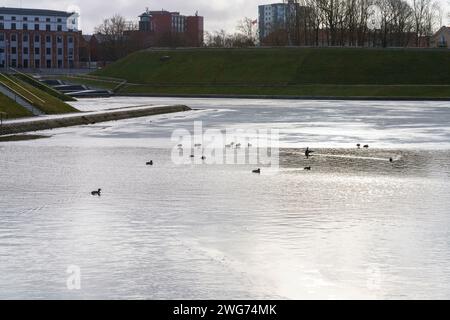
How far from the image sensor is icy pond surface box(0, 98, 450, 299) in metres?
14.8

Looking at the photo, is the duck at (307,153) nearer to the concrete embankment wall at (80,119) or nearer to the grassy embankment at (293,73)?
the concrete embankment wall at (80,119)

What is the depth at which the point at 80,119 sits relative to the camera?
5853 centimetres

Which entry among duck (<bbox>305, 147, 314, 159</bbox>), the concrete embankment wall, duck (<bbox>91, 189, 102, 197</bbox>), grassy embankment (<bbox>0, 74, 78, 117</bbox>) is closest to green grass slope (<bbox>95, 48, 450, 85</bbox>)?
the concrete embankment wall

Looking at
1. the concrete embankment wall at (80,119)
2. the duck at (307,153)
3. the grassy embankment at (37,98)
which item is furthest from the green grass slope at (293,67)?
the duck at (307,153)

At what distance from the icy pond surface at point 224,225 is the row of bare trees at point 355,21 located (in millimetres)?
124223

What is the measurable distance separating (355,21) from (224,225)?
482 feet

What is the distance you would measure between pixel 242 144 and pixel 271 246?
78.9 feet

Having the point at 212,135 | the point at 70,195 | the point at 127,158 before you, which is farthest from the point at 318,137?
the point at 70,195

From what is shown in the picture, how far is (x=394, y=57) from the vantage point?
437ft

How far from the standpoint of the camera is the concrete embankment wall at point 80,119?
48.9m

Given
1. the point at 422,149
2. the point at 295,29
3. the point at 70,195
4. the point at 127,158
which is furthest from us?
the point at 295,29

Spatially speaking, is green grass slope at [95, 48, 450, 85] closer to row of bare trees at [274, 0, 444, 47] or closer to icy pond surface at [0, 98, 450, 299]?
row of bare trees at [274, 0, 444, 47]
